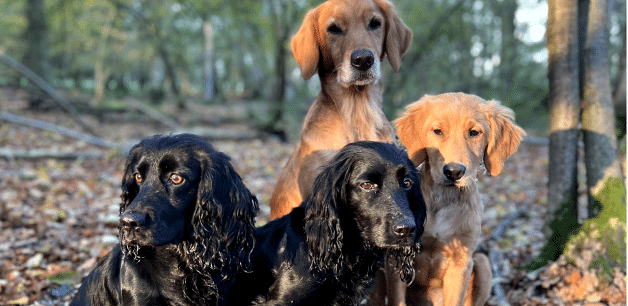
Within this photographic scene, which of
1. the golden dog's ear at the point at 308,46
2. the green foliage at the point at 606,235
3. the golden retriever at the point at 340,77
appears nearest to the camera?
the golden retriever at the point at 340,77

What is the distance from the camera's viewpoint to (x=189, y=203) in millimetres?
2494

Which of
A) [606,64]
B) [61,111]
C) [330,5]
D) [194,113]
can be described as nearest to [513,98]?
[606,64]

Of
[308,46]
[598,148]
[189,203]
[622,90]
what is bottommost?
[189,203]

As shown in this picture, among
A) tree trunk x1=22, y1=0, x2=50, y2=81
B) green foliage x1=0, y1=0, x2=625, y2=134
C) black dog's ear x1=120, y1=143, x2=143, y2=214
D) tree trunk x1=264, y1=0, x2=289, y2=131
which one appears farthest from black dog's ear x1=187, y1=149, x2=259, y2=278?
tree trunk x1=22, y1=0, x2=50, y2=81

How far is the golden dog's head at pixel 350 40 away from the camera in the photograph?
330 cm

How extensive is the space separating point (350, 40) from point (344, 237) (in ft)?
4.91

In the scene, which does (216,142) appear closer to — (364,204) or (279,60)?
(279,60)

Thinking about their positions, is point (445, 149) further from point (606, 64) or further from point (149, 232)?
point (606, 64)

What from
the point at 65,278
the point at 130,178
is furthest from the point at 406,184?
the point at 65,278

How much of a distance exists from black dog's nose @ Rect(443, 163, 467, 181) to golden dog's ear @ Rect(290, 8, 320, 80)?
4.29 feet

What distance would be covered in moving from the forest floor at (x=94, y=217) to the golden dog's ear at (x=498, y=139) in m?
1.31

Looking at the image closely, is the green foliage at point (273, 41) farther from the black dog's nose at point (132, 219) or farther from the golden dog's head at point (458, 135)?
the black dog's nose at point (132, 219)

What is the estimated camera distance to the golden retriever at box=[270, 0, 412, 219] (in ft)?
11.0

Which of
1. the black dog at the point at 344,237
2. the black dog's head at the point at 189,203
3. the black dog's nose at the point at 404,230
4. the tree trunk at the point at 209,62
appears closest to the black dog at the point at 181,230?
the black dog's head at the point at 189,203
